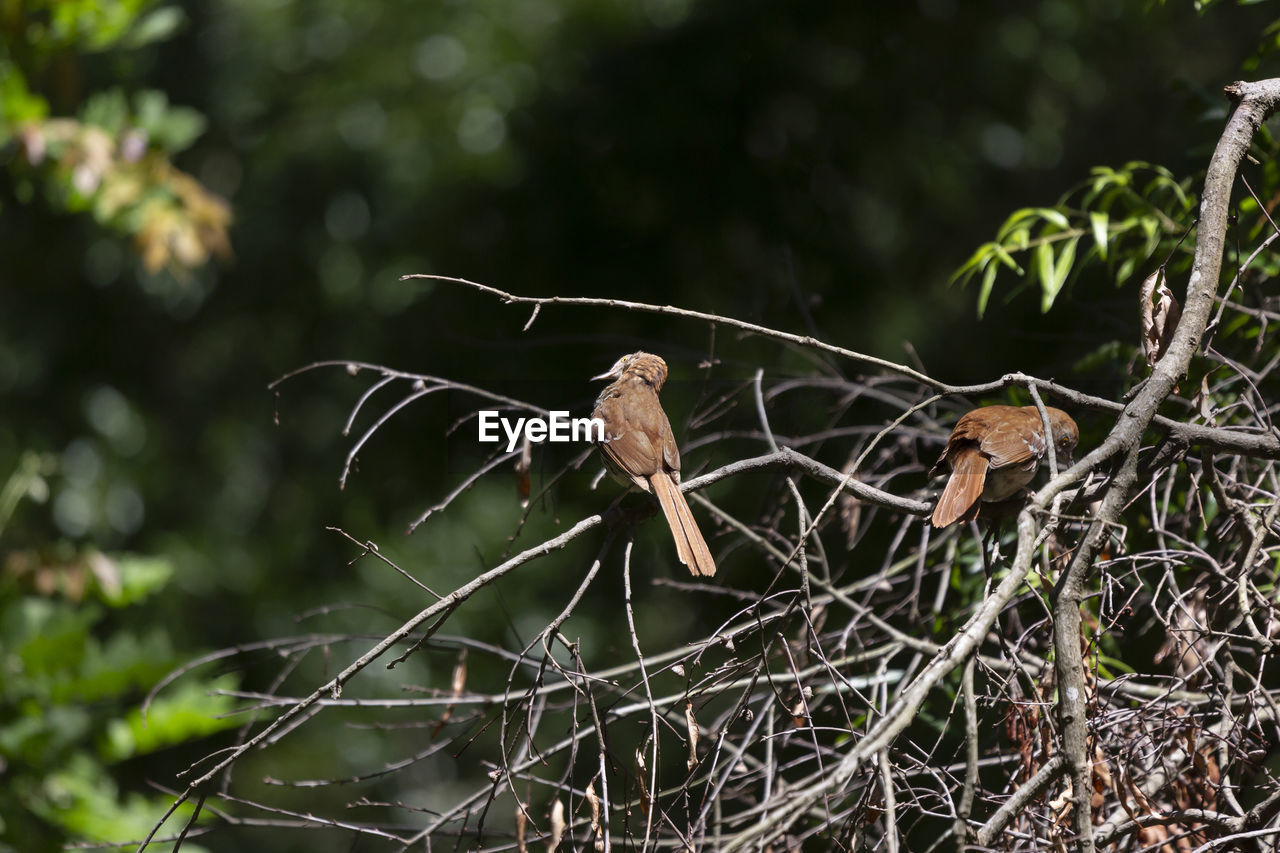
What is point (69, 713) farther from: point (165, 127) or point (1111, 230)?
point (1111, 230)

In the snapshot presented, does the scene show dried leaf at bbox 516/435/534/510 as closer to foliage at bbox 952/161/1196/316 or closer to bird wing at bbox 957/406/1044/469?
bird wing at bbox 957/406/1044/469

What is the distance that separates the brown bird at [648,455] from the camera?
1.74m

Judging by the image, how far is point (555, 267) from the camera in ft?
16.0

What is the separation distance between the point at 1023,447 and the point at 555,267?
11.4ft

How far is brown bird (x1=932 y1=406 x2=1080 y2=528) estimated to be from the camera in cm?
158

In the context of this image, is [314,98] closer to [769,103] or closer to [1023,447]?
[769,103]

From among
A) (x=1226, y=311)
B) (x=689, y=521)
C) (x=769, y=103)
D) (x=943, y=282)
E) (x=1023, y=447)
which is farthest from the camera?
(x=769, y=103)

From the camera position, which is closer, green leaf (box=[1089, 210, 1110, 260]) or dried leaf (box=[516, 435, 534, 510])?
dried leaf (box=[516, 435, 534, 510])

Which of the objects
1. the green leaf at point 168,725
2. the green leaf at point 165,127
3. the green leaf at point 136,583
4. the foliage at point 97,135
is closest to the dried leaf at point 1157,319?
the green leaf at point 168,725

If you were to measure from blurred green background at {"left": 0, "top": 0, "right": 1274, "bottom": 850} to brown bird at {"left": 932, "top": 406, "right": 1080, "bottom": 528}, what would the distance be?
85 cm

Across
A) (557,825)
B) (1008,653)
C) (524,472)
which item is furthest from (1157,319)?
(557,825)

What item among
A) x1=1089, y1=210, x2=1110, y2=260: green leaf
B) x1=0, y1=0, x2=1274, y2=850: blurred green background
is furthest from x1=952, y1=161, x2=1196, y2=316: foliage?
x1=0, y1=0, x2=1274, y2=850: blurred green background

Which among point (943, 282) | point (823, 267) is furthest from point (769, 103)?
point (943, 282)

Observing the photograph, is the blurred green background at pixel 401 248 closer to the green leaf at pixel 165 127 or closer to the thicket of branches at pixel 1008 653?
the green leaf at pixel 165 127
